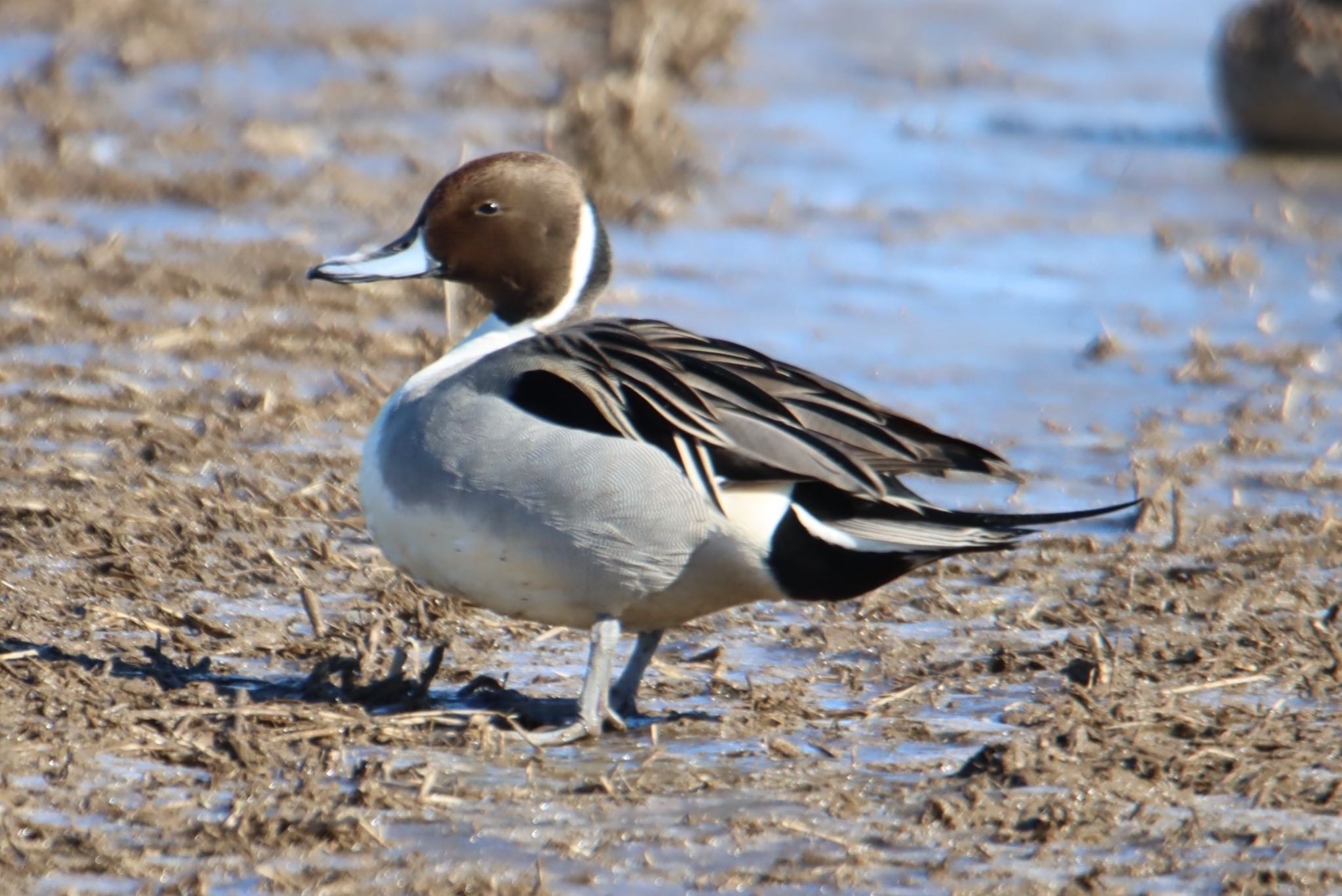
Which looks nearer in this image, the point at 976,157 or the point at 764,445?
the point at 764,445

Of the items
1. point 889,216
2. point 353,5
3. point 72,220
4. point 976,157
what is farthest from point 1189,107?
point 72,220

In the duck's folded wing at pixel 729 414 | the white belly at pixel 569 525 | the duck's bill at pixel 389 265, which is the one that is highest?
the duck's bill at pixel 389 265

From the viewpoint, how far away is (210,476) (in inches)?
225

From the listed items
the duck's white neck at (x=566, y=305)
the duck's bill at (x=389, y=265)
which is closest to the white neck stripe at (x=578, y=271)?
the duck's white neck at (x=566, y=305)

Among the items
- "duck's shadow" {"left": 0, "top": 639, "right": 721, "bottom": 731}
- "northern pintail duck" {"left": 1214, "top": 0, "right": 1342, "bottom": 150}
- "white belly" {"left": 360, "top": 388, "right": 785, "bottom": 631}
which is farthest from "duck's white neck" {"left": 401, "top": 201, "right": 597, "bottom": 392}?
"northern pintail duck" {"left": 1214, "top": 0, "right": 1342, "bottom": 150}

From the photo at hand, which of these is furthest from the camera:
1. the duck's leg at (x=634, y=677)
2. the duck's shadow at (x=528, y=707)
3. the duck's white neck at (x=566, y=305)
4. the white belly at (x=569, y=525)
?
the duck's white neck at (x=566, y=305)

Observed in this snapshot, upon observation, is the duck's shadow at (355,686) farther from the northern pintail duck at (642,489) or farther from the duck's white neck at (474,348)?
the duck's white neck at (474,348)

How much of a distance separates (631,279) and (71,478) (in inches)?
117

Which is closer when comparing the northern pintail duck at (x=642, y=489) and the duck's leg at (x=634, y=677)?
the northern pintail duck at (x=642, y=489)

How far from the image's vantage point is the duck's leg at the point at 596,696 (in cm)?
408

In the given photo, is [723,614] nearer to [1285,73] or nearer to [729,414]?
[729,414]

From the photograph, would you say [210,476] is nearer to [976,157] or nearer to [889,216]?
[889,216]

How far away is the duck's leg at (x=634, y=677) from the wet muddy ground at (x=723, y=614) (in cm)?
9

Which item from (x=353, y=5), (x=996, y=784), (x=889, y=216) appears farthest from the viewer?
(x=353, y=5)
